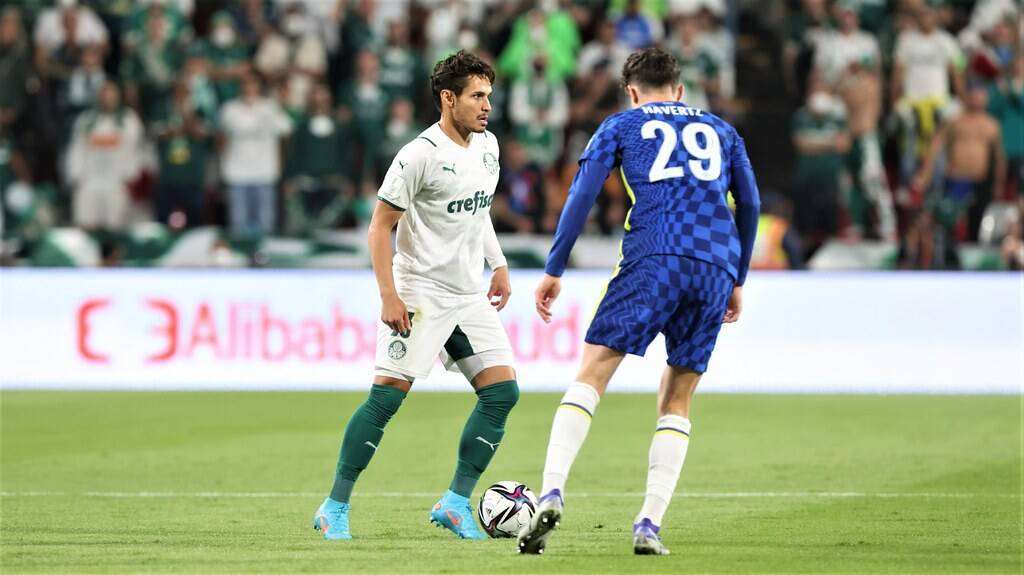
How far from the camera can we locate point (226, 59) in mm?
19125

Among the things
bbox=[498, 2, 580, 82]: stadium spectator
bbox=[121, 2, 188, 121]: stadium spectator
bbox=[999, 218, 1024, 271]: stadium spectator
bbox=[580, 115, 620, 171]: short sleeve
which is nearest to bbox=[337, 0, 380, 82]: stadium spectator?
bbox=[498, 2, 580, 82]: stadium spectator

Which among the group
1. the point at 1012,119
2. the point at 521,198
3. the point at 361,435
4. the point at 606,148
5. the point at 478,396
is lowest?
the point at 521,198

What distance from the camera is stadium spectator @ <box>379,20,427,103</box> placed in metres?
19.1

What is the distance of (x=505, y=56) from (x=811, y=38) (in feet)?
12.0

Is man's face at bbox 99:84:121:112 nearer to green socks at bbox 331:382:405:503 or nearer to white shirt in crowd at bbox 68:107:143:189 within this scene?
white shirt in crowd at bbox 68:107:143:189

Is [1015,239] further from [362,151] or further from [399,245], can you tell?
[399,245]

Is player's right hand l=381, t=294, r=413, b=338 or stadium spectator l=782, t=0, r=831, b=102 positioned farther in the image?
stadium spectator l=782, t=0, r=831, b=102

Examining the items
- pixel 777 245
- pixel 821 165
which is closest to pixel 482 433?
pixel 777 245

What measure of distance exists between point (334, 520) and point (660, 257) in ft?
6.29

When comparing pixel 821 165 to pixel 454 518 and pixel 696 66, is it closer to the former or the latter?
pixel 696 66

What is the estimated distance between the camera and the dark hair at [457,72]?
729 cm

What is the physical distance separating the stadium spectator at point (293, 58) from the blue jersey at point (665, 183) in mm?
12513

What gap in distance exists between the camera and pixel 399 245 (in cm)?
754

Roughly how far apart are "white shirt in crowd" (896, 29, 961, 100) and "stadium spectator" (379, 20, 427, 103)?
18.4 feet
